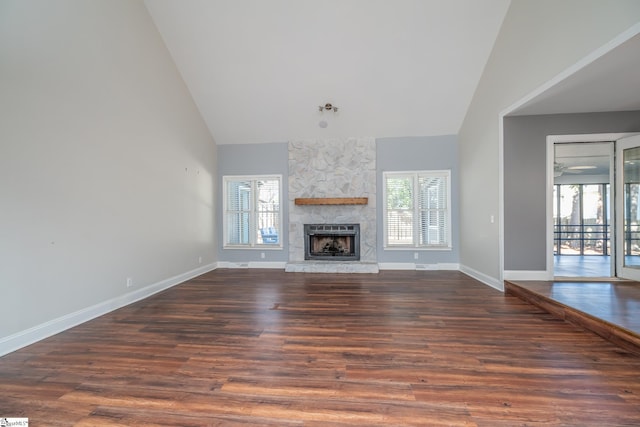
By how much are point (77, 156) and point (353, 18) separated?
4173 millimetres

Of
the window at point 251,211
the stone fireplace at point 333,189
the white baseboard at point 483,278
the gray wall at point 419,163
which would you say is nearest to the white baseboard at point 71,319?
the window at point 251,211

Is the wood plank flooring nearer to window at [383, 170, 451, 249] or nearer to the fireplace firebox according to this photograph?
window at [383, 170, 451, 249]

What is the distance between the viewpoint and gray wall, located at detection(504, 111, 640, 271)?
414 cm

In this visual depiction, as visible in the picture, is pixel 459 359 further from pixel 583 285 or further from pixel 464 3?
pixel 464 3

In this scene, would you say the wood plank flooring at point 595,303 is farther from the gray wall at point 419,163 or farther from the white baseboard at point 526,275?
the gray wall at point 419,163

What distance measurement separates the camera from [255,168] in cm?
645

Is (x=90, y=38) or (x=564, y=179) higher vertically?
(x=90, y=38)

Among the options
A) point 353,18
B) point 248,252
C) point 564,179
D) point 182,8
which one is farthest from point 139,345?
point 564,179

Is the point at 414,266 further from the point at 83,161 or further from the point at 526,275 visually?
the point at 83,161

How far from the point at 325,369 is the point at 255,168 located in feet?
16.9

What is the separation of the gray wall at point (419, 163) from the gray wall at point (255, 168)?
216 cm

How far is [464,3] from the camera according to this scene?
3.99 metres

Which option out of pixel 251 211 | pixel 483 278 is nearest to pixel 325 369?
pixel 483 278

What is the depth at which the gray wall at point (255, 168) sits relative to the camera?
639cm
